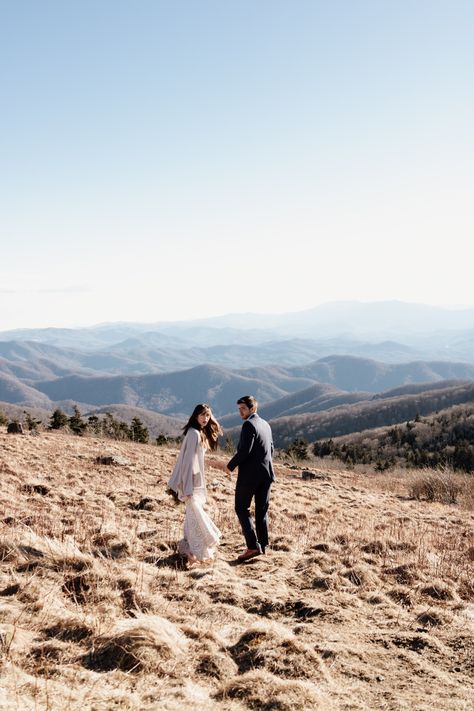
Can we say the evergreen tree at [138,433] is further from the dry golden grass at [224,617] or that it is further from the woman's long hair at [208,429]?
the woman's long hair at [208,429]

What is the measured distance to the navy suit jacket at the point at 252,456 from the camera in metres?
7.23

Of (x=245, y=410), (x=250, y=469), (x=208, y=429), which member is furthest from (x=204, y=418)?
(x=250, y=469)

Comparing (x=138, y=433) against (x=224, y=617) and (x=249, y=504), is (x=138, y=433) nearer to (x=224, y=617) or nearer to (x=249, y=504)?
(x=249, y=504)

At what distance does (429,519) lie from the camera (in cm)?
1269

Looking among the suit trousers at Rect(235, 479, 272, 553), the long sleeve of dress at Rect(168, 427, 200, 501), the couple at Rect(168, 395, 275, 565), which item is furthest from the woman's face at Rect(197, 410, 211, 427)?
the suit trousers at Rect(235, 479, 272, 553)

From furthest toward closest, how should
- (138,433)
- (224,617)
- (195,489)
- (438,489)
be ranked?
1. (138,433)
2. (438,489)
3. (195,489)
4. (224,617)

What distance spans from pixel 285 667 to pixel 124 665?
133cm

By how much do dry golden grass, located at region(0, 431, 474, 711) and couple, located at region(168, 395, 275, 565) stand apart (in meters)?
0.33

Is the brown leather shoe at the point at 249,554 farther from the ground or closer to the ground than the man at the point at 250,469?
closer to the ground

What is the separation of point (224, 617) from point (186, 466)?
244 centimetres

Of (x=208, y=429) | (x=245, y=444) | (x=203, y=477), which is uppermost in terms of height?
(x=208, y=429)

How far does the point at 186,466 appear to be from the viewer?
280 inches

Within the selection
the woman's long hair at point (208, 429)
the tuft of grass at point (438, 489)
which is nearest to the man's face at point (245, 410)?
the woman's long hair at point (208, 429)

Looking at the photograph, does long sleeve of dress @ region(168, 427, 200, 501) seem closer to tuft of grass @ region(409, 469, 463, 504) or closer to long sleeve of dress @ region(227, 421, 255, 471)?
long sleeve of dress @ region(227, 421, 255, 471)
